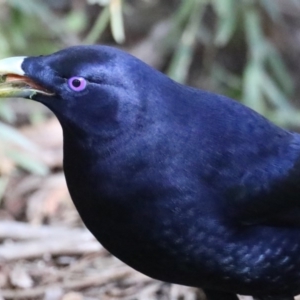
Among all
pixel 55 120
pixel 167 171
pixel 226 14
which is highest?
pixel 226 14

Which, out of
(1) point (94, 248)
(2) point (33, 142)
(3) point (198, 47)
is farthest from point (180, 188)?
(3) point (198, 47)

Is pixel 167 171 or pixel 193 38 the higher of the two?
pixel 193 38

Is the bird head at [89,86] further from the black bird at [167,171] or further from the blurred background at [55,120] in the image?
the blurred background at [55,120]

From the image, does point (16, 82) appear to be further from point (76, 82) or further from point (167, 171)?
point (167, 171)

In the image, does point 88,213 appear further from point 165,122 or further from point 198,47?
point 198,47

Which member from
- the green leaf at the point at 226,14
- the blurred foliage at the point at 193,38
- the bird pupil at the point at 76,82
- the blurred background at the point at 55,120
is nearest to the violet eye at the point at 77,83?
the bird pupil at the point at 76,82

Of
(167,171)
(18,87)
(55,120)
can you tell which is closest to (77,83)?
(18,87)
